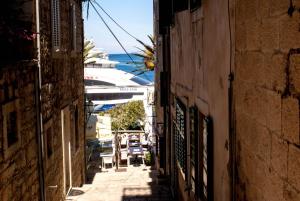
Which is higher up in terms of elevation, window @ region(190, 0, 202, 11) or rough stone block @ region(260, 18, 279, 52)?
window @ region(190, 0, 202, 11)

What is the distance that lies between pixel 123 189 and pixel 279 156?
10.1m

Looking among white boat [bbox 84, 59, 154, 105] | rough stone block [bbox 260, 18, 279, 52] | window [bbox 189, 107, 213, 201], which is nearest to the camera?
rough stone block [bbox 260, 18, 279, 52]

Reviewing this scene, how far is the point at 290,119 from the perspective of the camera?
293 cm

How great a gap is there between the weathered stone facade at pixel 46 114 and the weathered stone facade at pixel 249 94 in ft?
8.79

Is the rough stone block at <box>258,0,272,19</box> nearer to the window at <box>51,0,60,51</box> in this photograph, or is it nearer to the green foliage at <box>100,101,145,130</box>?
the window at <box>51,0,60,51</box>

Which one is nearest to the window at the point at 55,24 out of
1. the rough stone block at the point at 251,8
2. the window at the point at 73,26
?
the window at the point at 73,26

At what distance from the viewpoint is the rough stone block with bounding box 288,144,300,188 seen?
9.27ft

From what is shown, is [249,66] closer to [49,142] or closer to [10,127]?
[10,127]

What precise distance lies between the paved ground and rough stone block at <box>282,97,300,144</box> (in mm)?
9039

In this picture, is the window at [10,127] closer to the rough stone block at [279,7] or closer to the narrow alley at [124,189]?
the rough stone block at [279,7]

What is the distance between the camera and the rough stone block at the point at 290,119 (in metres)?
2.83

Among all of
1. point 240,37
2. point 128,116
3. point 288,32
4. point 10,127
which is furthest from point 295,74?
point 128,116

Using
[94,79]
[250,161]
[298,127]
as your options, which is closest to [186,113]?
[250,161]

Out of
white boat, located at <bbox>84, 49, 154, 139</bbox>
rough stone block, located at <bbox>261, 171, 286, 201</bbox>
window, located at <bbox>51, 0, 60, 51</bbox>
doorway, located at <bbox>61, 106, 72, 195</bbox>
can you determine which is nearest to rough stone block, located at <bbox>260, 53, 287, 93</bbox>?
rough stone block, located at <bbox>261, 171, 286, 201</bbox>
